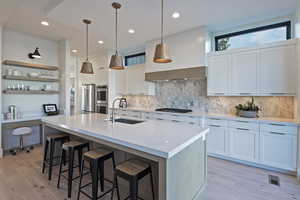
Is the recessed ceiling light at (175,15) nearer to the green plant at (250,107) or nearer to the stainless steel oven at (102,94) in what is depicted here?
the green plant at (250,107)

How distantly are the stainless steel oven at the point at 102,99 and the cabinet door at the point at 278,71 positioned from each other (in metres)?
4.54

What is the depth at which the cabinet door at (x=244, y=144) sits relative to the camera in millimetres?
2904

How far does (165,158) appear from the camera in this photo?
4.32 ft

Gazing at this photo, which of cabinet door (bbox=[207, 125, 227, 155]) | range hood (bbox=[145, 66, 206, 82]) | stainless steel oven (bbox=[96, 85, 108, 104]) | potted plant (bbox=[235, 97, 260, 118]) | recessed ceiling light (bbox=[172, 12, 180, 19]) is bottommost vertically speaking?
cabinet door (bbox=[207, 125, 227, 155])

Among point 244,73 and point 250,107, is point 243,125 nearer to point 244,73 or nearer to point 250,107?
point 250,107

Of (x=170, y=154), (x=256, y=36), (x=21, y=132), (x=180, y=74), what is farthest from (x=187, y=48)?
(x=21, y=132)

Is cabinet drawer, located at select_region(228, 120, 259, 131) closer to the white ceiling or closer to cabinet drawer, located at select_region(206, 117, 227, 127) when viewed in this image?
cabinet drawer, located at select_region(206, 117, 227, 127)

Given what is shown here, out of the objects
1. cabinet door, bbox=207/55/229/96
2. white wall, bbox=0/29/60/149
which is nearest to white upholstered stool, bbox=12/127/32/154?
white wall, bbox=0/29/60/149

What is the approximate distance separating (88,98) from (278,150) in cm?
580

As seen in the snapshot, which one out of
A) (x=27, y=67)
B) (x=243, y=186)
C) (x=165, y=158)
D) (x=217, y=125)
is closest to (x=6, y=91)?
(x=27, y=67)

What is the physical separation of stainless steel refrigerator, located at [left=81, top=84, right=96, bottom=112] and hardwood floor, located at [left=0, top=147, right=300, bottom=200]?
3024 mm

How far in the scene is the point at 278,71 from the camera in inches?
113

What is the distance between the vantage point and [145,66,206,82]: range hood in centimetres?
361

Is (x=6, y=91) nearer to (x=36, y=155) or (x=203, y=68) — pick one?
(x=36, y=155)
